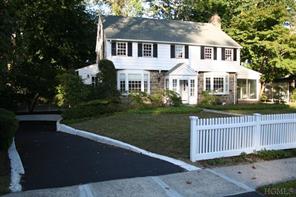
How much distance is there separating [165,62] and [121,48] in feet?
12.7

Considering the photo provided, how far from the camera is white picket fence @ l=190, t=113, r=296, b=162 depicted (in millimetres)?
9445

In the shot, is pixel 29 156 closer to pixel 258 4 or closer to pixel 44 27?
pixel 44 27

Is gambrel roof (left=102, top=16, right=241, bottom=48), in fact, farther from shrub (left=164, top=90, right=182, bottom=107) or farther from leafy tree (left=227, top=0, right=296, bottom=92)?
shrub (left=164, top=90, right=182, bottom=107)

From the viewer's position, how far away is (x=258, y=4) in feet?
144

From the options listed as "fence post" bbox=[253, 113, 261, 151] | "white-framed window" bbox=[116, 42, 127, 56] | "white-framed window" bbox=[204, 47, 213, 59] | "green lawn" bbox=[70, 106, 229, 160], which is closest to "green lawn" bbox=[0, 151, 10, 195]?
"green lawn" bbox=[70, 106, 229, 160]

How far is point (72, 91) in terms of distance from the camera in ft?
78.5

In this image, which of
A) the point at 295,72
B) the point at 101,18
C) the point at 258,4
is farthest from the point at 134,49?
the point at 258,4

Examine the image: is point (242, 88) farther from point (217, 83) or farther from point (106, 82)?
point (106, 82)

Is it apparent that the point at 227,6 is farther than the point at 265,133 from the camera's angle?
Yes

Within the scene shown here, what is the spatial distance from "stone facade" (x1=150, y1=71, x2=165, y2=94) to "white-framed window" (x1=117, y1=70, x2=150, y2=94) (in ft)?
1.25

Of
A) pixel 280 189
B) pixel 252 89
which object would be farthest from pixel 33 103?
pixel 280 189

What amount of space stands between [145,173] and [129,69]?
2262 centimetres

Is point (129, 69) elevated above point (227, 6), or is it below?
below

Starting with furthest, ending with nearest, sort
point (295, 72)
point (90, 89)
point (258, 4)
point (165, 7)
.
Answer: point (165, 7) < point (258, 4) < point (295, 72) < point (90, 89)
